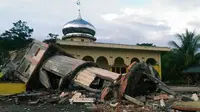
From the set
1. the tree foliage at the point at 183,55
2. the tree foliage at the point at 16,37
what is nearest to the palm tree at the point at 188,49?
the tree foliage at the point at 183,55

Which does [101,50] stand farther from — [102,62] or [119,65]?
[119,65]

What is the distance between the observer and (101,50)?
27.4 metres

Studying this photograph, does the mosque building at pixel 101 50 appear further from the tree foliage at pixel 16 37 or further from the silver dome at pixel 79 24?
the tree foliage at pixel 16 37

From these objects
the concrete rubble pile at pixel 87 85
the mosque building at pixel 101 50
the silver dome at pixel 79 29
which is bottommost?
the concrete rubble pile at pixel 87 85

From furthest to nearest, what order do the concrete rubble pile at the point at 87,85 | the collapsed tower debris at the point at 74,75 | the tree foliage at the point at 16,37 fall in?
the tree foliage at the point at 16,37 → the collapsed tower debris at the point at 74,75 → the concrete rubble pile at the point at 87,85

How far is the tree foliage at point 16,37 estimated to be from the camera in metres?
33.7

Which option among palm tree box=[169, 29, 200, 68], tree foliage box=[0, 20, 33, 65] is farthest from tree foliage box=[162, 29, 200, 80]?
tree foliage box=[0, 20, 33, 65]

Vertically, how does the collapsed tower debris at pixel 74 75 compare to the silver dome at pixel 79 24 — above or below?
below

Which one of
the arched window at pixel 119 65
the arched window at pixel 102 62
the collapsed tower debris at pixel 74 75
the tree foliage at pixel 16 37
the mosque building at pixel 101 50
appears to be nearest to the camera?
the collapsed tower debris at pixel 74 75

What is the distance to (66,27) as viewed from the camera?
31047 millimetres

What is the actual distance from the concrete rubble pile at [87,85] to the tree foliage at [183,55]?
17.8m

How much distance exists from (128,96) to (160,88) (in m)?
2.29

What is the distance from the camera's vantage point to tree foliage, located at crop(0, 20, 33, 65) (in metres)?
33.7

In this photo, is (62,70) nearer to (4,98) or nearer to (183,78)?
(4,98)
